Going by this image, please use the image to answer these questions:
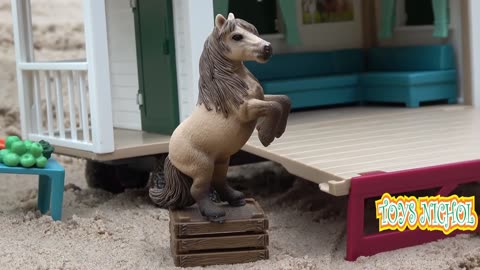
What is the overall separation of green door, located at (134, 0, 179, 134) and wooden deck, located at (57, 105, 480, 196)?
0.20 m

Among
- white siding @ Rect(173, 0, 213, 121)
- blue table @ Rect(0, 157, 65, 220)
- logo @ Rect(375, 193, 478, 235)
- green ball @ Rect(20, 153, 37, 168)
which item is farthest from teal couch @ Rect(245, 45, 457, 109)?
logo @ Rect(375, 193, 478, 235)

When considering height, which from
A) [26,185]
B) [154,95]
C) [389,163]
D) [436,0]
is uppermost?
[436,0]

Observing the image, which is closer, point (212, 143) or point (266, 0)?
point (212, 143)

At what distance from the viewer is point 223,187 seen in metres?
5.00

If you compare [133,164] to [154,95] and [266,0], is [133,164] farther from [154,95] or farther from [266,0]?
[266,0]

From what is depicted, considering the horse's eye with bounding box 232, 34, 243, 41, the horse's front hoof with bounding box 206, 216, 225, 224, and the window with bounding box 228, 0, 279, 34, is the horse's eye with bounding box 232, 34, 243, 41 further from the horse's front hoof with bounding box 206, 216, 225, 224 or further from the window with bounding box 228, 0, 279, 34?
the window with bounding box 228, 0, 279, 34

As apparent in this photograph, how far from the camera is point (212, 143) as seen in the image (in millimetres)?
4703

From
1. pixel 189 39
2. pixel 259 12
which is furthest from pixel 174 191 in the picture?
pixel 259 12

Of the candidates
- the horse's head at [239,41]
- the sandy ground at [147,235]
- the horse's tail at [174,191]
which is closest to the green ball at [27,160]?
the sandy ground at [147,235]

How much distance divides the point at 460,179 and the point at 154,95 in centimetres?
318

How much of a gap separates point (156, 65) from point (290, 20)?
2.25 metres

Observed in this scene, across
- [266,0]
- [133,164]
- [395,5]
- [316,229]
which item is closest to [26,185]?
[133,164]

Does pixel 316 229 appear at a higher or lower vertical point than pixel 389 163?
lower

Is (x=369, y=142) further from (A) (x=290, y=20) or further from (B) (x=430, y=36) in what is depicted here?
(B) (x=430, y=36)
